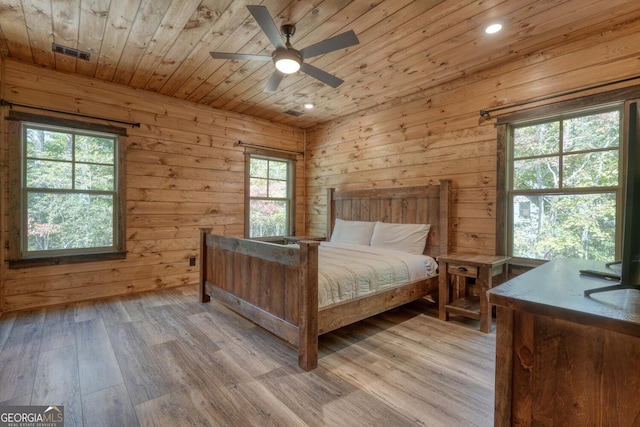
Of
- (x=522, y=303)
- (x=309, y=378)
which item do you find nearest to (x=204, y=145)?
(x=309, y=378)

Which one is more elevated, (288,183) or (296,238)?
(288,183)

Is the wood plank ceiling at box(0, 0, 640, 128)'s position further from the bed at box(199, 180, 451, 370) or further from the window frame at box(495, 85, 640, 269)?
the bed at box(199, 180, 451, 370)

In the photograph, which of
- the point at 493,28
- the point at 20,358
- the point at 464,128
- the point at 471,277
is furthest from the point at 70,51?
the point at 471,277

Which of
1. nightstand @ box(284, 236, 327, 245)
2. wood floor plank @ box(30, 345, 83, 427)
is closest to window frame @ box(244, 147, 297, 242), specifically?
nightstand @ box(284, 236, 327, 245)

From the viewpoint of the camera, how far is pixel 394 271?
286 cm

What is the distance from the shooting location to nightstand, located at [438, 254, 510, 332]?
2723 millimetres

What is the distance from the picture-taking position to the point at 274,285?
239 centimetres

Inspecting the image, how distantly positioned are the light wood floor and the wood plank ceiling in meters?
2.67

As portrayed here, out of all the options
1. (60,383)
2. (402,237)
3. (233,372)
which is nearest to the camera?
(60,383)

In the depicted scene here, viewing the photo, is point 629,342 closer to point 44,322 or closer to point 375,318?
point 375,318

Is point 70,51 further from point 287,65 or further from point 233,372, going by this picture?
point 233,372

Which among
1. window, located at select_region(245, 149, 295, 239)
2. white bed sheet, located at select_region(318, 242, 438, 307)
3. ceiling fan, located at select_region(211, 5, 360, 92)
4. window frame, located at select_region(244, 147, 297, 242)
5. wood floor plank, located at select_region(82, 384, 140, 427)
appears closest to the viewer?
wood floor plank, located at select_region(82, 384, 140, 427)

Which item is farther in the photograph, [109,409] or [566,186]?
[566,186]

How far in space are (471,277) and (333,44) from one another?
2502 millimetres
